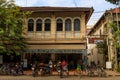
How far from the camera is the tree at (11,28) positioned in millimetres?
37625

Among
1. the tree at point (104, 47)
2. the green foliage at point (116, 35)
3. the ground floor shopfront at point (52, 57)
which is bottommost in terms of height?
the ground floor shopfront at point (52, 57)

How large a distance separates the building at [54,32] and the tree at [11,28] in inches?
90.1

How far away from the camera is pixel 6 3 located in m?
38.5

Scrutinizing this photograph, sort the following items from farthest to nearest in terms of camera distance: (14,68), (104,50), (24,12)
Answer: (104,50) < (24,12) < (14,68)

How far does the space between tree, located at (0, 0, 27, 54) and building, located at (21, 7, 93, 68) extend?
2.29 meters

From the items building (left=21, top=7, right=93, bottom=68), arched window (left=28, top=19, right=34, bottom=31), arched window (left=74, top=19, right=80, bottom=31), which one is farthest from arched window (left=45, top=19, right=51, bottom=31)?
arched window (left=74, top=19, right=80, bottom=31)

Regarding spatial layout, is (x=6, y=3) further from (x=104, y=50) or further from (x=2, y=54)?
(x=104, y=50)

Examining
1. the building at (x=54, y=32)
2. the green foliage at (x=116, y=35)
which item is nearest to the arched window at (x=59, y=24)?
the building at (x=54, y=32)

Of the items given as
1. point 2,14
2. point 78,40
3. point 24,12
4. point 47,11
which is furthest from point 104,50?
point 2,14

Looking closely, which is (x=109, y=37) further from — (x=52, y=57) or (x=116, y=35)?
(x=52, y=57)

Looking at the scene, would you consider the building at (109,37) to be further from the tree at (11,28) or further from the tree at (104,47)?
the tree at (11,28)

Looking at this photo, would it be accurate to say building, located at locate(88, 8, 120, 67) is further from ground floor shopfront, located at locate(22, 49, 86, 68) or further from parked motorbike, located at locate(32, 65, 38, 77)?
parked motorbike, located at locate(32, 65, 38, 77)

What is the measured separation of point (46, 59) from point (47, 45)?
1871mm

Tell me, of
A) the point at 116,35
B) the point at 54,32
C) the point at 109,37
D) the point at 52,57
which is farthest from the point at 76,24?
the point at 109,37
